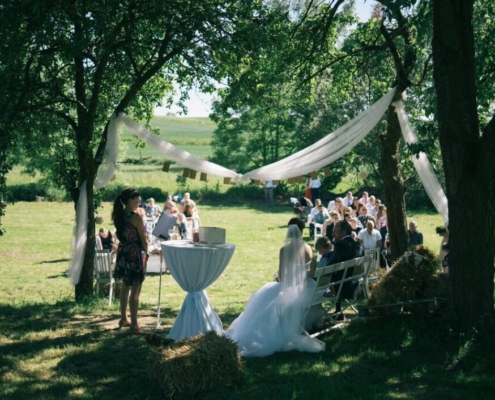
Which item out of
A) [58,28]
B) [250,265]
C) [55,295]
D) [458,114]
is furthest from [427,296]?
[250,265]

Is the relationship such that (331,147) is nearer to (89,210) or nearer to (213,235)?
(213,235)

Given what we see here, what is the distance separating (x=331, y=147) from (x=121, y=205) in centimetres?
324

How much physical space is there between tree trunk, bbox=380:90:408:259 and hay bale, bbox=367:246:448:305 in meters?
2.99

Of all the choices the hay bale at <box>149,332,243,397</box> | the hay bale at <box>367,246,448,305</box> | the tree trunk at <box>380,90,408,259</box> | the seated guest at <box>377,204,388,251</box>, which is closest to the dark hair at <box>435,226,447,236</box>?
the tree trunk at <box>380,90,408,259</box>

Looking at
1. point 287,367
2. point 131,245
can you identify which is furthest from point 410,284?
point 131,245

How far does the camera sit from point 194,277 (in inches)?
319

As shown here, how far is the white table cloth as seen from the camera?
8.03m

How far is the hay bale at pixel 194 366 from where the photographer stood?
19.5 ft

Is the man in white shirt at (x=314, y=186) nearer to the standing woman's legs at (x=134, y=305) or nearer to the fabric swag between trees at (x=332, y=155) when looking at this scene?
the fabric swag between trees at (x=332, y=155)

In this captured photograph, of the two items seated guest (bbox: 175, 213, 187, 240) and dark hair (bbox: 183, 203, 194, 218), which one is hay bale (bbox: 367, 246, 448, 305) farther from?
dark hair (bbox: 183, 203, 194, 218)

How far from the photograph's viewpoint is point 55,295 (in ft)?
45.6

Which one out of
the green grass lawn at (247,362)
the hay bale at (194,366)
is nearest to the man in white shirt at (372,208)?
the green grass lawn at (247,362)

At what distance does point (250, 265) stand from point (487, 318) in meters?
10.6

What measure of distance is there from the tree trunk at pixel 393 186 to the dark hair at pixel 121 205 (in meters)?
4.87
